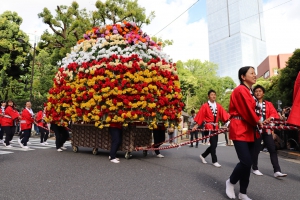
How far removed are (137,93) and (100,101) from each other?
1.04 metres

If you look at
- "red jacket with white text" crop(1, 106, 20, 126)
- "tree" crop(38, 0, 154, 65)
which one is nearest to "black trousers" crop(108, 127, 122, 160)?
A: "red jacket with white text" crop(1, 106, 20, 126)

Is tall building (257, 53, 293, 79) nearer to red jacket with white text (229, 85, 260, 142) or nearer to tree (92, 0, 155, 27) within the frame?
tree (92, 0, 155, 27)

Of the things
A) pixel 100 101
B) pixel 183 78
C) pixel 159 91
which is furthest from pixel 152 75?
pixel 183 78

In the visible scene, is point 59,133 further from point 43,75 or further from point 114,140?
point 43,75

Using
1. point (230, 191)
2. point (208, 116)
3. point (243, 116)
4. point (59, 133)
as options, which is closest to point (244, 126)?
point (243, 116)

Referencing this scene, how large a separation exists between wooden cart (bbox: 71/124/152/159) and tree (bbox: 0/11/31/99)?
24.6 m

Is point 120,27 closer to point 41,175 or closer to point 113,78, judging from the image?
point 113,78

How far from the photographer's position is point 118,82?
7.47 m

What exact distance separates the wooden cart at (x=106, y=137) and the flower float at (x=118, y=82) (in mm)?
703

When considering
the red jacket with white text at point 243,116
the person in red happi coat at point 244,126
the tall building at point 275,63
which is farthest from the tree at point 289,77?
the tall building at point 275,63

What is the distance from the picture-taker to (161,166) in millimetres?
7125

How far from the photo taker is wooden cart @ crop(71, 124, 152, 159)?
8266mm

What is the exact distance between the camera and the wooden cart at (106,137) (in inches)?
325

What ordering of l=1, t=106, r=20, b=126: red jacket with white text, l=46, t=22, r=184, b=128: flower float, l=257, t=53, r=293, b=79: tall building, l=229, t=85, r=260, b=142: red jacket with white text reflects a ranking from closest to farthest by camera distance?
l=229, t=85, r=260, b=142: red jacket with white text → l=46, t=22, r=184, b=128: flower float → l=1, t=106, r=20, b=126: red jacket with white text → l=257, t=53, r=293, b=79: tall building
